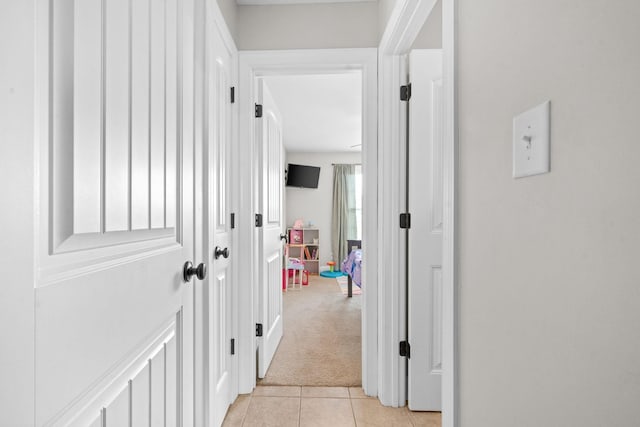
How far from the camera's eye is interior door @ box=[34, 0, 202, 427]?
1.74 ft

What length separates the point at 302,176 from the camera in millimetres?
7230

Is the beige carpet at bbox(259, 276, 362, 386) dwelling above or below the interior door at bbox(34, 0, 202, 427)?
below

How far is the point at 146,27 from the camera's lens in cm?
82

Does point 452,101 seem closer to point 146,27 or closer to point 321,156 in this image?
point 146,27

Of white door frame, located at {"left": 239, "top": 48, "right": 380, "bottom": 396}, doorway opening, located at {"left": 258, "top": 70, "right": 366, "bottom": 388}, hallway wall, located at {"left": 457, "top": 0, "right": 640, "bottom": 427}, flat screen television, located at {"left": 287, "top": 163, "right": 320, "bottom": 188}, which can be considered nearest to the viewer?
hallway wall, located at {"left": 457, "top": 0, "right": 640, "bottom": 427}

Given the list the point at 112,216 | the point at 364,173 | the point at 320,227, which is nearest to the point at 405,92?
the point at 364,173

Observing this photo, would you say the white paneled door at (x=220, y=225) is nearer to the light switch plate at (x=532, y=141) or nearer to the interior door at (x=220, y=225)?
the interior door at (x=220, y=225)

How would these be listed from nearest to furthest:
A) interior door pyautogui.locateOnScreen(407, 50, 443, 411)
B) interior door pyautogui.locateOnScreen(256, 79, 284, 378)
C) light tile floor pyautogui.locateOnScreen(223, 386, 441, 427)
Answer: light tile floor pyautogui.locateOnScreen(223, 386, 441, 427) < interior door pyautogui.locateOnScreen(407, 50, 443, 411) < interior door pyautogui.locateOnScreen(256, 79, 284, 378)

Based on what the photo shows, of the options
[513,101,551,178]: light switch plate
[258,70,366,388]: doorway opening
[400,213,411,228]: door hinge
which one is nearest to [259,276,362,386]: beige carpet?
[258,70,366,388]: doorway opening

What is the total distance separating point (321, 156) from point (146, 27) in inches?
263

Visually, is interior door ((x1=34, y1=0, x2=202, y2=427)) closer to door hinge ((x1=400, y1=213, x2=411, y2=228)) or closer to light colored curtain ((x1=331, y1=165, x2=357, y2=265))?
door hinge ((x1=400, y1=213, x2=411, y2=228))

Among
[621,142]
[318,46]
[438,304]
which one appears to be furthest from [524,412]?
[318,46]

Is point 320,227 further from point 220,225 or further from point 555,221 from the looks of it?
point 555,221

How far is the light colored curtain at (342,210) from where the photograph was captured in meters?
7.36
